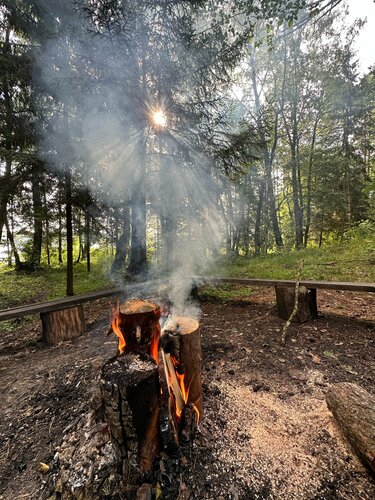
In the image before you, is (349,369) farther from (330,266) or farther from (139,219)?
(139,219)

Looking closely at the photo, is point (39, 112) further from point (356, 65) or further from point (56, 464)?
point (356, 65)

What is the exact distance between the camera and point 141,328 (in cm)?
205

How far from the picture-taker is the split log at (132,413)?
1.44 metres

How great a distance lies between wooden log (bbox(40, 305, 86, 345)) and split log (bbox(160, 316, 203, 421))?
108 inches

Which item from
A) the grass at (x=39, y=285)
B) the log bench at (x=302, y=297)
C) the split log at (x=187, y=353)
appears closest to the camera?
the split log at (x=187, y=353)

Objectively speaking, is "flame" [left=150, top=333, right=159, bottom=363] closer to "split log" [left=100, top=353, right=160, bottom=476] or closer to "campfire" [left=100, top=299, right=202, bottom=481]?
"campfire" [left=100, top=299, right=202, bottom=481]

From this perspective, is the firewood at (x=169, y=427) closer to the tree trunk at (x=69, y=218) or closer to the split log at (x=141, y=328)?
the split log at (x=141, y=328)

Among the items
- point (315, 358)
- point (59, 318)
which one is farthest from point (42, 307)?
point (315, 358)

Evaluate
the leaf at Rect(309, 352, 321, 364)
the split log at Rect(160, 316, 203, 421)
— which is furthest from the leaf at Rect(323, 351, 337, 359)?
the split log at Rect(160, 316, 203, 421)

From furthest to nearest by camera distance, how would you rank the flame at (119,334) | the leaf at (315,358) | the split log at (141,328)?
Result: the leaf at (315,358) → the flame at (119,334) → the split log at (141,328)

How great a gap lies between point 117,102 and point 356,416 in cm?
759

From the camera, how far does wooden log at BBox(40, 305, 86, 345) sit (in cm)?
389

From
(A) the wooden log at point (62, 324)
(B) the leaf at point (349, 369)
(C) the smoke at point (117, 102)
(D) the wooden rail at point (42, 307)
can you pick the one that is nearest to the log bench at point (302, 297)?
(B) the leaf at point (349, 369)

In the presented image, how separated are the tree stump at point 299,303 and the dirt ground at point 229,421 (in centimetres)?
21
